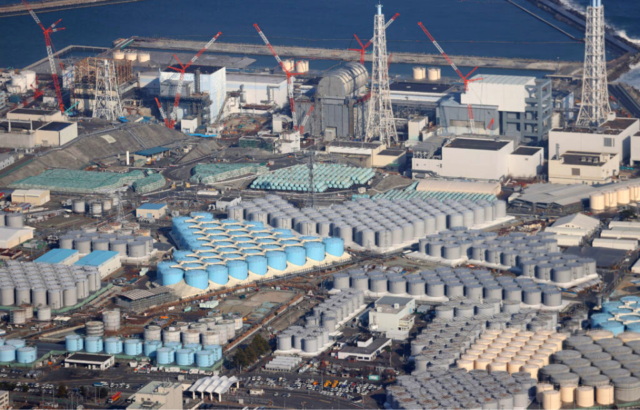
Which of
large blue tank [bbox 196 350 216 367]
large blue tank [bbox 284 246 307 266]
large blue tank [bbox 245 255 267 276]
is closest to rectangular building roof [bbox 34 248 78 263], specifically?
large blue tank [bbox 245 255 267 276]

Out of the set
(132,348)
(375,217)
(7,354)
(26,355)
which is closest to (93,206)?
(375,217)

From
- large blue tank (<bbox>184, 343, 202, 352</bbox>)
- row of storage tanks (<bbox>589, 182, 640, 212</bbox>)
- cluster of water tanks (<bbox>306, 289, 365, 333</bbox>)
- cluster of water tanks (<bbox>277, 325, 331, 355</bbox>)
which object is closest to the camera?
large blue tank (<bbox>184, 343, 202, 352</bbox>)

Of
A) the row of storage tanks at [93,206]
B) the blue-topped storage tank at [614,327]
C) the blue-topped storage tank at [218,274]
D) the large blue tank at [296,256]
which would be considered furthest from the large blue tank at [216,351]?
the row of storage tanks at [93,206]

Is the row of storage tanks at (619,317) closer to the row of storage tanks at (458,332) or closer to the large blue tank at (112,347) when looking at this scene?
the row of storage tanks at (458,332)

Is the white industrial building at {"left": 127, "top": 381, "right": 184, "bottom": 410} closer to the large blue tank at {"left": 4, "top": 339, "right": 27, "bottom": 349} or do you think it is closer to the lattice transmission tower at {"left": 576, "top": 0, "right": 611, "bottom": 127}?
the large blue tank at {"left": 4, "top": 339, "right": 27, "bottom": 349}

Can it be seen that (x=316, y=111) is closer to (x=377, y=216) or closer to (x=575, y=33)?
(x=377, y=216)

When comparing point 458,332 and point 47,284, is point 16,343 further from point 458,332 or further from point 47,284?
point 458,332
